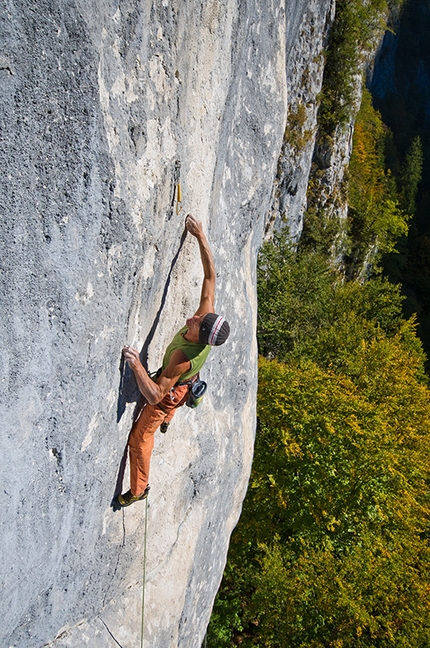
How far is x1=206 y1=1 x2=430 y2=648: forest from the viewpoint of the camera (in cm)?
1048

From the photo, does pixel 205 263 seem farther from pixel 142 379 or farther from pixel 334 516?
pixel 334 516

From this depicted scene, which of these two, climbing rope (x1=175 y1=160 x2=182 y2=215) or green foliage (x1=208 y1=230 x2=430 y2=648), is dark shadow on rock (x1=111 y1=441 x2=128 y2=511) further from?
green foliage (x1=208 y1=230 x2=430 y2=648)

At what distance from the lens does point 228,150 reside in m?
6.05

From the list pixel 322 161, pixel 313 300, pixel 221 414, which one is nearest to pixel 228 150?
pixel 221 414

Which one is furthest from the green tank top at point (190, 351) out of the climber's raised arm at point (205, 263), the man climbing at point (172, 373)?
the climber's raised arm at point (205, 263)

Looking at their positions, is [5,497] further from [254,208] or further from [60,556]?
[254,208]

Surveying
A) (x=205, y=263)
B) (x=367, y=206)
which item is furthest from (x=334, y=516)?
(x=367, y=206)

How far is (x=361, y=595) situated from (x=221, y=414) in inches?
236

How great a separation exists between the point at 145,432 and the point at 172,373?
0.65 metres

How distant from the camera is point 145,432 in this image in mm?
4852

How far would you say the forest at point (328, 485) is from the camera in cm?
1048

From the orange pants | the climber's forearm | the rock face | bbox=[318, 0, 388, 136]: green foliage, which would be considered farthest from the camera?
bbox=[318, 0, 388, 136]: green foliage

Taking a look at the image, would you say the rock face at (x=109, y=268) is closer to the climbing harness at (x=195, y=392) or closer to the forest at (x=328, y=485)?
the climbing harness at (x=195, y=392)

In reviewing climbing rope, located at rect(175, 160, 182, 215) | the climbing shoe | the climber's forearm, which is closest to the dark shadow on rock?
the climbing shoe
